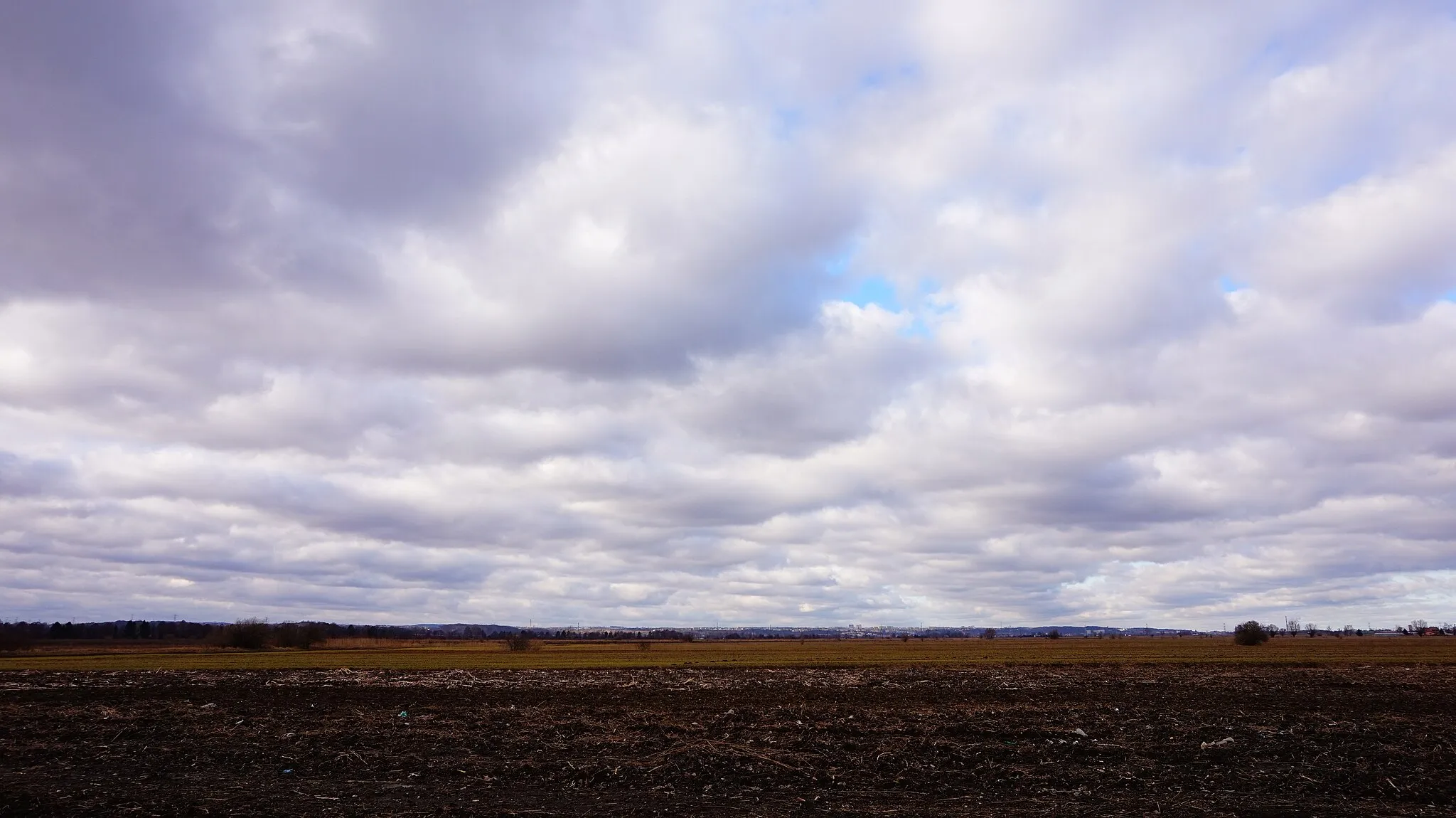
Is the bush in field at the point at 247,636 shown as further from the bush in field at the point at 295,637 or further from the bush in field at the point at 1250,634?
the bush in field at the point at 1250,634

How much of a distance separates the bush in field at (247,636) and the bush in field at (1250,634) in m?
157

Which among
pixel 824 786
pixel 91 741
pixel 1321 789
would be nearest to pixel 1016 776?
pixel 824 786

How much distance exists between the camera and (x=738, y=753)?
18.4 metres

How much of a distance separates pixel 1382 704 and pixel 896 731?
20.1 metres

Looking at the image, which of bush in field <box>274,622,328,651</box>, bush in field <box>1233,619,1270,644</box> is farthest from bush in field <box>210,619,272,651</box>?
bush in field <box>1233,619,1270,644</box>

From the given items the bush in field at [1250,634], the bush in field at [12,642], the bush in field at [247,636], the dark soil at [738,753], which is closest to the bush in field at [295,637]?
the bush in field at [247,636]

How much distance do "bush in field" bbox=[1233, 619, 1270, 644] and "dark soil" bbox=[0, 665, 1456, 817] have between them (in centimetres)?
12202

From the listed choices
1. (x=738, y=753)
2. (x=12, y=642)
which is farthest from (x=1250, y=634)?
(x=12, y=642)

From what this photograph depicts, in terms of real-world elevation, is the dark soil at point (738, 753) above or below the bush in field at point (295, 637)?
above

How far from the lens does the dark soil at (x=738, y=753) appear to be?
14.2m

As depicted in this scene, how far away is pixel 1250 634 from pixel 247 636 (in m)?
161

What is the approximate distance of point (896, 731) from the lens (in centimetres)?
2227

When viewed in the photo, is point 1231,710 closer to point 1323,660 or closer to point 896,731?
point 896,731

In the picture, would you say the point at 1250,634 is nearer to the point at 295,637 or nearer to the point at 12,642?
the point at 295,637
